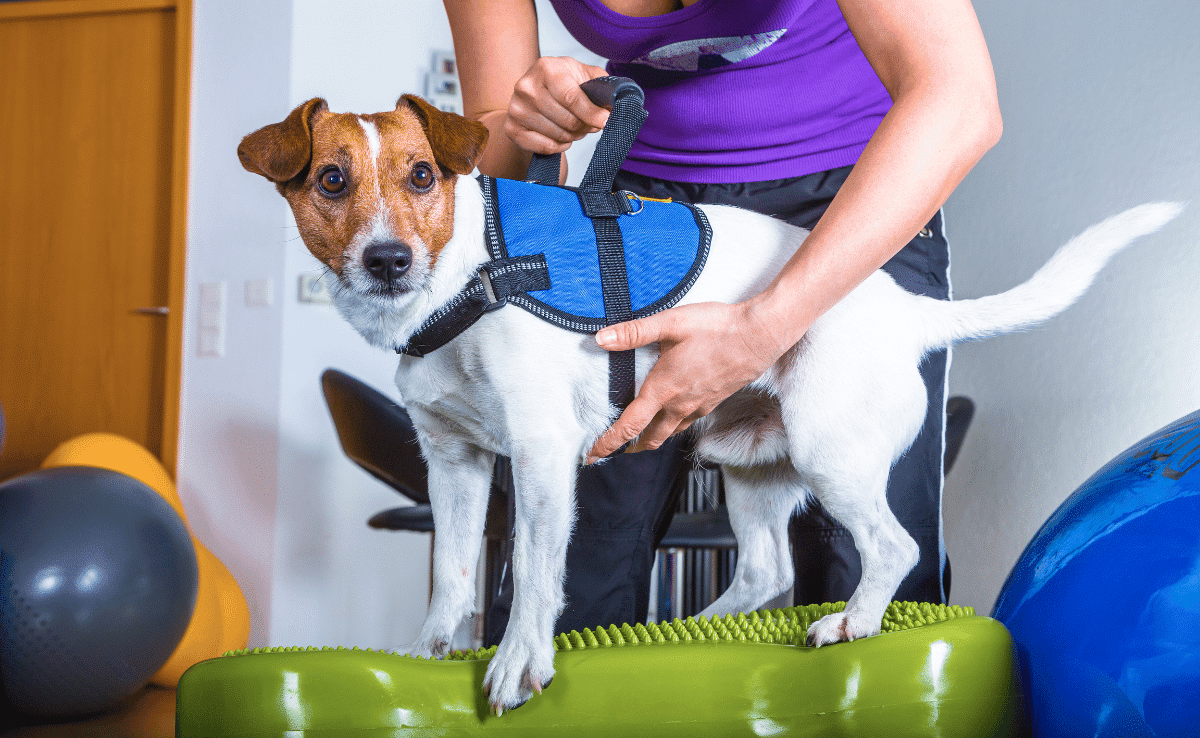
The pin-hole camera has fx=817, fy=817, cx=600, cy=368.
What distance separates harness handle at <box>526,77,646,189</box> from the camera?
87 cm

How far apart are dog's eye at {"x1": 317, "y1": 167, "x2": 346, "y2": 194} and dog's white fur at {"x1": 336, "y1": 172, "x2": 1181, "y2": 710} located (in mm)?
81

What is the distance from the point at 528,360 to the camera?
0.87 meters

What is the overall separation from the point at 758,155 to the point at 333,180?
1.84 ft

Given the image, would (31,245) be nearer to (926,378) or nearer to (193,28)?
(193,28)

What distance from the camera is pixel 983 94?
0.82m

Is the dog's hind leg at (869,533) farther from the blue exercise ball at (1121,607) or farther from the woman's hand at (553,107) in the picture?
the woman's hand at (553,107)

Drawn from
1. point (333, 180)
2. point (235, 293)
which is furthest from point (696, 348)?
point (235, 293)

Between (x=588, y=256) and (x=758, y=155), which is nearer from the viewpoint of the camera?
(x=588, y=256)

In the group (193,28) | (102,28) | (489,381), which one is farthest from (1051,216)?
(102,28)

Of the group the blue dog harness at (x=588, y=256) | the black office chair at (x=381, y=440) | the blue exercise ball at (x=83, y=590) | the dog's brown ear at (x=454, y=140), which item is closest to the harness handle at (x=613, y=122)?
the blue dog harness at (x=588, y=256)

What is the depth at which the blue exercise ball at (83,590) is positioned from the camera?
66.2 inches

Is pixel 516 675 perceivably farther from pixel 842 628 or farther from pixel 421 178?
pixel 421 178

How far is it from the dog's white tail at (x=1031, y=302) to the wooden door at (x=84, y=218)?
351 cm

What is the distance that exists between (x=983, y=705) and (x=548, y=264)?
61 centimetres
